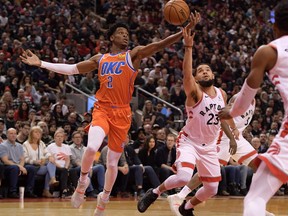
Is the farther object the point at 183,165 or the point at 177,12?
the point at 177,12

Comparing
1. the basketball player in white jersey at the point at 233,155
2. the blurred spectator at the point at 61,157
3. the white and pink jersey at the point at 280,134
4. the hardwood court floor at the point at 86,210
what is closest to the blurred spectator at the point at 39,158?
the blurred spectator at the point at 61,157

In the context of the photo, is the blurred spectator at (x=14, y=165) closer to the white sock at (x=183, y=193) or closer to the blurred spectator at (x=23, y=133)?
the blurred spectator at (x=23, y=133)

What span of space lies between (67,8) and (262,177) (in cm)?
1815

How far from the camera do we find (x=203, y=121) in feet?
27.0

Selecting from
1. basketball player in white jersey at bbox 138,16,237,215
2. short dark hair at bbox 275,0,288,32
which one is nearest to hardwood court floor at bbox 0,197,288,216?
basketball player in white jersey at bbox 138,16,237,215

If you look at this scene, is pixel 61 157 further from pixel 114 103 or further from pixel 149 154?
pixel 114 103

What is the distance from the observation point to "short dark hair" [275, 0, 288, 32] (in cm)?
475

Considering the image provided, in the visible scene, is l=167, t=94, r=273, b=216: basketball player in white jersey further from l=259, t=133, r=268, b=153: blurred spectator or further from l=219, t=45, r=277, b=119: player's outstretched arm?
l=259, t=133, r=268, b=153: blurred spectator

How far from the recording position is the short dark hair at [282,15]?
187 inches

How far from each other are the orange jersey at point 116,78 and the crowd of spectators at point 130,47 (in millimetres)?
4922

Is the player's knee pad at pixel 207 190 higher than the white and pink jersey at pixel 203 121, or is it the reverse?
the white and pink jersey at pixel 203 121

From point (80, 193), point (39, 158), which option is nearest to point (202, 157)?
point (80, 193)

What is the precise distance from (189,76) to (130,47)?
13.4 m

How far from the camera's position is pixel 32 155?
13328 mm
